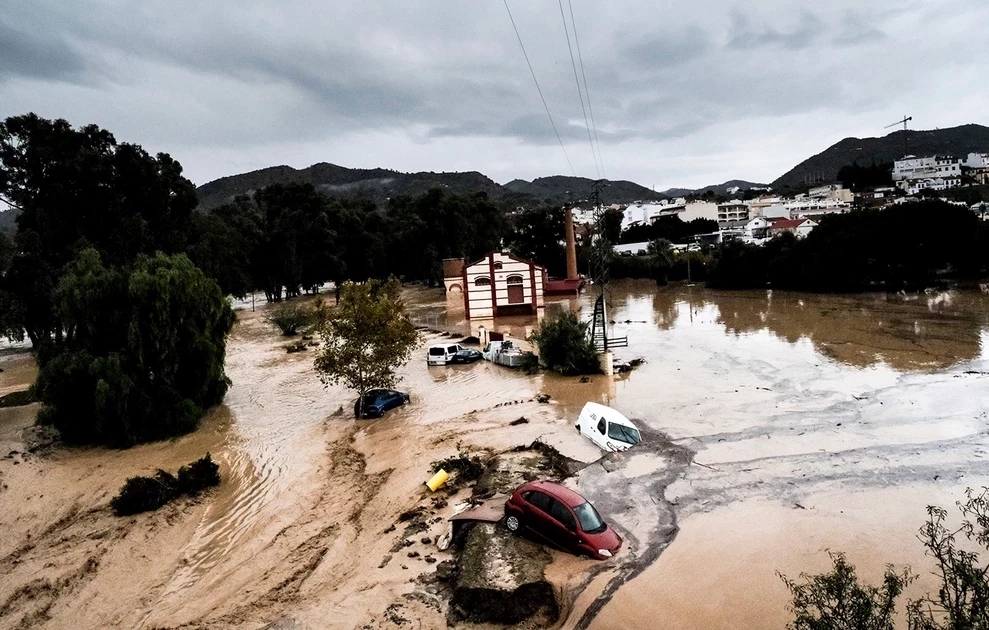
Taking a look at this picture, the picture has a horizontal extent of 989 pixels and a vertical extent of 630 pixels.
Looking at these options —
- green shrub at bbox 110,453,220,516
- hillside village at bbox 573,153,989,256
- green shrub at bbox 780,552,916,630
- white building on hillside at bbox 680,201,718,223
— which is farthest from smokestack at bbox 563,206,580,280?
white building on hillside at bbox 680,201,718,223

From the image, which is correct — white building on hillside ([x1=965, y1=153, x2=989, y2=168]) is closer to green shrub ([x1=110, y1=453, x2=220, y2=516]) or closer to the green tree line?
the green tree line

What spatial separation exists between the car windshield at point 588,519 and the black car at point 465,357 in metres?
21.8

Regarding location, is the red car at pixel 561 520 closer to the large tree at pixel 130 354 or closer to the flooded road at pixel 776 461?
the flooded road at pixel 776 461

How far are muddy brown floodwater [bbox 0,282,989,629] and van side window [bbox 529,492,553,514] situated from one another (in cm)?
81

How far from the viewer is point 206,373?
23969 millimetres

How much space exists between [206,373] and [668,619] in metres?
20.7

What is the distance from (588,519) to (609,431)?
675 centimetres

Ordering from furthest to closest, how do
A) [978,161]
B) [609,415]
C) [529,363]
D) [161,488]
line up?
[978,161] < [529,363] < [609,415] < [161,488]

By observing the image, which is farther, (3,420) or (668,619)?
(3,420)

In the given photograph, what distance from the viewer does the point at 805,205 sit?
414ft

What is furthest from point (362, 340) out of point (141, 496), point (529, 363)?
point (529, 363)

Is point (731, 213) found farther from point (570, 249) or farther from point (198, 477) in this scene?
point (198, 477)

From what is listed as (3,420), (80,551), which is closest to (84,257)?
(3,420)

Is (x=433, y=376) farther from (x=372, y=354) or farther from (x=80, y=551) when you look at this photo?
(x=80, y=551)
